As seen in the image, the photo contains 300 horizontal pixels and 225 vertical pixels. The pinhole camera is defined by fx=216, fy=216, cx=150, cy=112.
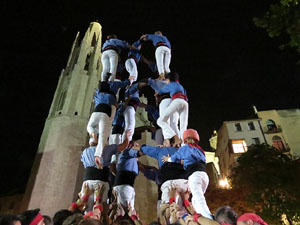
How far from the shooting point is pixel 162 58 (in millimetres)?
9930

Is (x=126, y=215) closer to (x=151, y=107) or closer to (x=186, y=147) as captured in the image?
(x=186, y=147)

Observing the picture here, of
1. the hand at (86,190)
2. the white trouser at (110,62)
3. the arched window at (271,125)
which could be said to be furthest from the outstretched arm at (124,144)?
the arched window at (271,125)

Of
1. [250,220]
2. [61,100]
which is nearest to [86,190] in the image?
[250,220]

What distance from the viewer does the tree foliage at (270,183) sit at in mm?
16844

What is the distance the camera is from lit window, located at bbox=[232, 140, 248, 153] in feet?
107

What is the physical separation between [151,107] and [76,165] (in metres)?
20.5

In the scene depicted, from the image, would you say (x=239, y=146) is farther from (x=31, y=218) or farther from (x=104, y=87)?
(x=31, y=218)

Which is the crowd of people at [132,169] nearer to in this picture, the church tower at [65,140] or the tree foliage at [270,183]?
the tree foliage at [270,183]

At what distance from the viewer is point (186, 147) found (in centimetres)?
554

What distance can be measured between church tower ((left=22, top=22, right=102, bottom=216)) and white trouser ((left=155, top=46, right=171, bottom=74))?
829 inches

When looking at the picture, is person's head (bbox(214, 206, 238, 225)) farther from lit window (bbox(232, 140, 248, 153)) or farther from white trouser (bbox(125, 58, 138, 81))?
lit window (bbox(232, 140, 248, 153))

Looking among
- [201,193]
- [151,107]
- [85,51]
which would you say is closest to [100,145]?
[201,193]

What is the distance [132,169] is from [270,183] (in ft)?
54.7

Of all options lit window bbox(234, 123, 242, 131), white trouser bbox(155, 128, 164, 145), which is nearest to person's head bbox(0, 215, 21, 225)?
white trouser bbox(155, 128, 164, 145)
